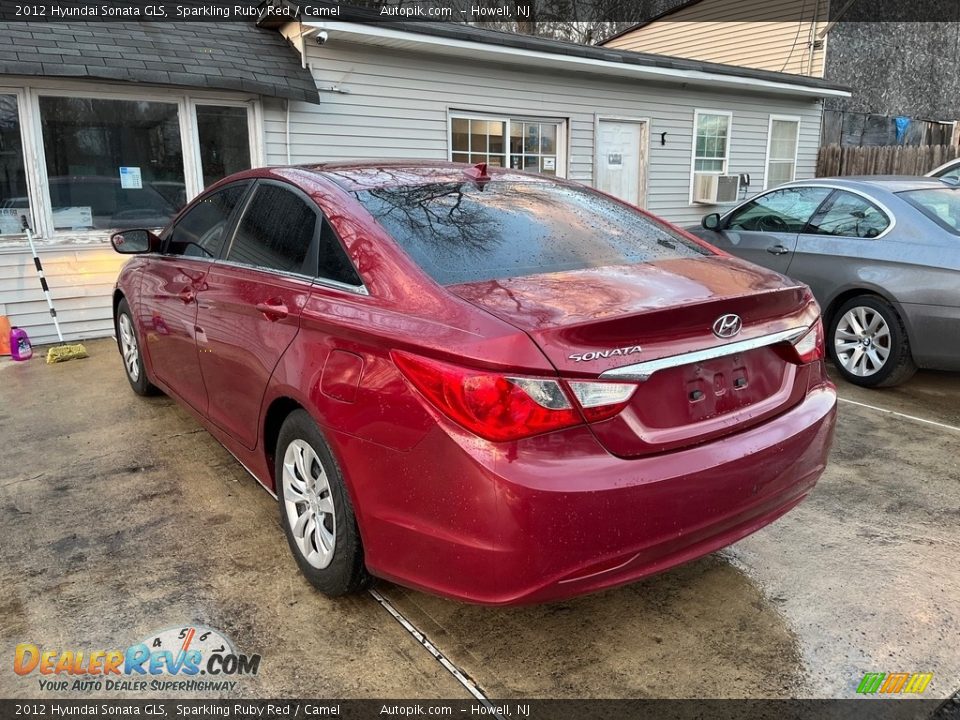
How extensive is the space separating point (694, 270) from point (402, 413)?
1.16 meters

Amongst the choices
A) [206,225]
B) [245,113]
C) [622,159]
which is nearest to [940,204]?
[206,225]

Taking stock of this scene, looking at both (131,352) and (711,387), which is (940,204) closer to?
(711,387)

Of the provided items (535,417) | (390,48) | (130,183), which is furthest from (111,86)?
(535,417)

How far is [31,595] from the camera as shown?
2.69 metres

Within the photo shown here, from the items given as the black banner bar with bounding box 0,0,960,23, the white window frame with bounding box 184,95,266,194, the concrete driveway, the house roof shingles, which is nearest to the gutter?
the black banner bar with bounding box 0,0,960,23

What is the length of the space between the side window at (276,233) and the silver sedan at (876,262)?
402 centimetres

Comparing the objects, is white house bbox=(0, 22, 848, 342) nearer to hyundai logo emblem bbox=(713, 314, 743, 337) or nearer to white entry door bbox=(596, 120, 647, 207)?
white entry door bbox=(596, 120, 647, 207)

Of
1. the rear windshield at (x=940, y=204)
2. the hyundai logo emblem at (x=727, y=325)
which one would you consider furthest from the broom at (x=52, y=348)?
the rear windshield at (x=940, y=204)

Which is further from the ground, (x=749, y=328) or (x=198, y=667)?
(x=749, y=328)

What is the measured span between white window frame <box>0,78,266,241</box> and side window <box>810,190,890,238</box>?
17.7 ft

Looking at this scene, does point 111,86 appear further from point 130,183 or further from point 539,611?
point 539,611

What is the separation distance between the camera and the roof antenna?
9.73ft

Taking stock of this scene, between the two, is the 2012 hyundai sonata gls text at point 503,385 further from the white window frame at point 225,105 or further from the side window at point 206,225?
the white window frame at point 225,105

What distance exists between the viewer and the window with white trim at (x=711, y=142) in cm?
1149
